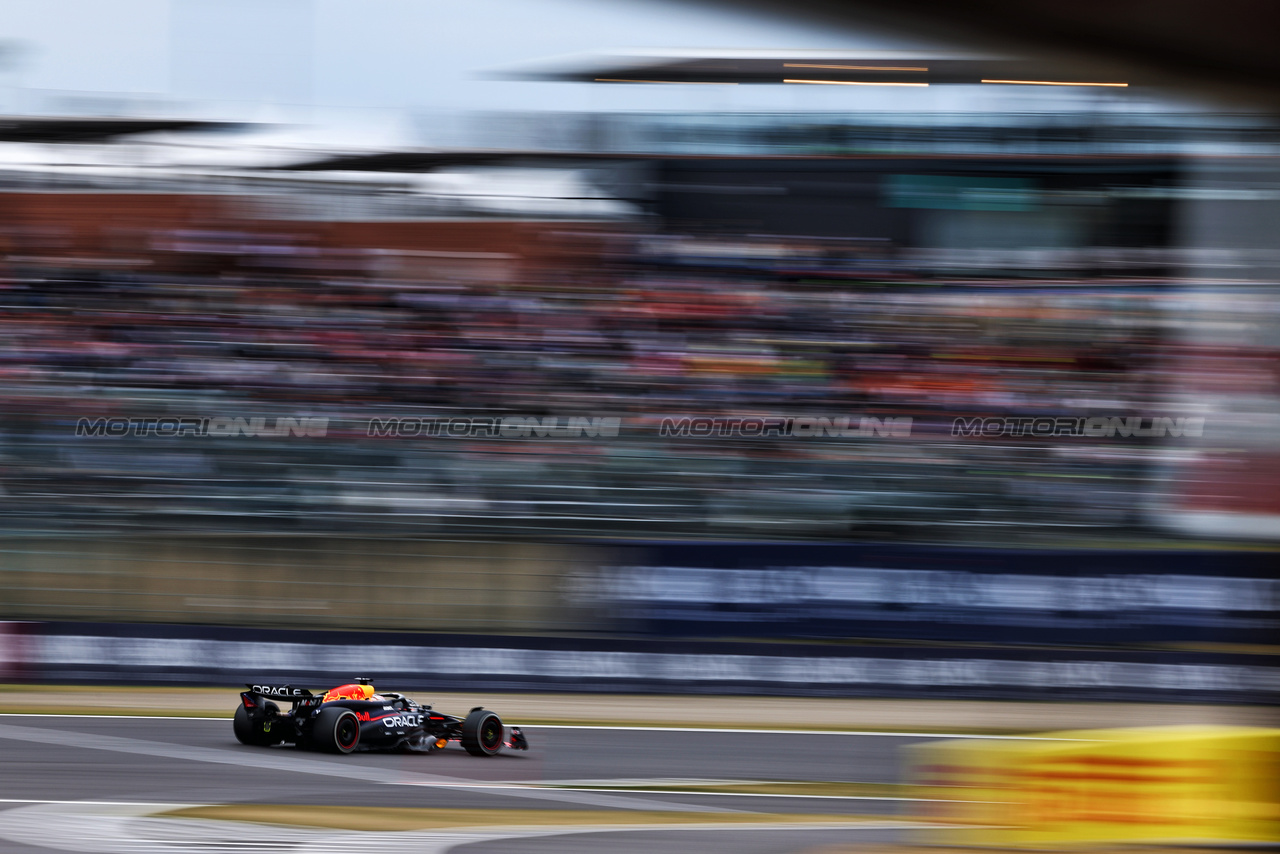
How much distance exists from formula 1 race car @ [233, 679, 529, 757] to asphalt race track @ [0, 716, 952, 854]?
82 millimetres

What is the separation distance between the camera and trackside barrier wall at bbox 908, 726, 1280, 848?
3904 millimetres

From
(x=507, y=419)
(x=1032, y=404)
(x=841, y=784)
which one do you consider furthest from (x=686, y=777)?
(x=1032, y=404)

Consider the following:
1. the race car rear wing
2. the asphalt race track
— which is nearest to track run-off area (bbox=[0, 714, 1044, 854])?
the asphalt race track

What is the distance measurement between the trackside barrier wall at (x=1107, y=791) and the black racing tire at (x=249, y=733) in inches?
143

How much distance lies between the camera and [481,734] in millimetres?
6812

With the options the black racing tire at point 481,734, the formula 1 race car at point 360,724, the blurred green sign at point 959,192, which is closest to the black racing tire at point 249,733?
the formula 1 race car at point 360,724

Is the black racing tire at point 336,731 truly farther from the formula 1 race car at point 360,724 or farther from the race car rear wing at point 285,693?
the race car rear wing at point 285,693

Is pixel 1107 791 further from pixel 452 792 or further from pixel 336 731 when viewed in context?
pixel 336 731

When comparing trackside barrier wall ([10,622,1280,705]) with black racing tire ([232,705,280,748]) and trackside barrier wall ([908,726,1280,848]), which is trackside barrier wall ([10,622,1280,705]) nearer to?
black racing tire ([232,705,280,748])

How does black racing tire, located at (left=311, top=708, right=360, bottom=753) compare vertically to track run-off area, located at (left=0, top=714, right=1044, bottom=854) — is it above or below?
above

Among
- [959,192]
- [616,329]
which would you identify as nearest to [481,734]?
[616,329]

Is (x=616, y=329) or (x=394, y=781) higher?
(x=616, y=329)

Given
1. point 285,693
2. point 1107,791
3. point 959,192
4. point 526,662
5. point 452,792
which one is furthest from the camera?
point 959,192

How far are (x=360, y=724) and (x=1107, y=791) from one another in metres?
3.77
